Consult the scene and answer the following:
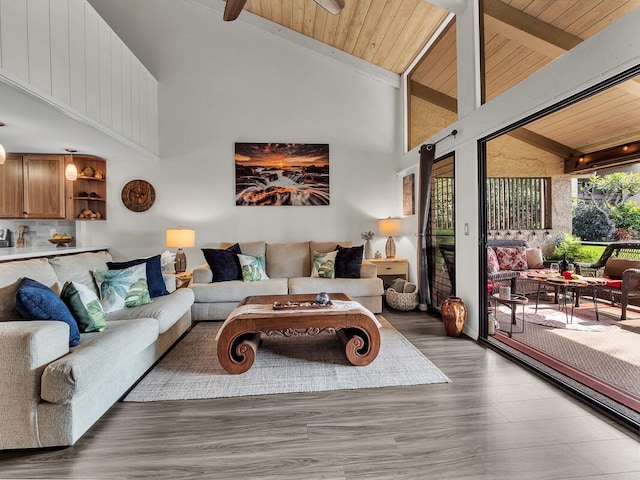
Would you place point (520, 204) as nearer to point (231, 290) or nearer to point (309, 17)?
point (309, 17)

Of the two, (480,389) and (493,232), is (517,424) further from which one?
(493,232)

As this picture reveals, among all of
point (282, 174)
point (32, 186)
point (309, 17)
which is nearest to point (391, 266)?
point (282, 174)

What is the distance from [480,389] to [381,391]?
709 mm

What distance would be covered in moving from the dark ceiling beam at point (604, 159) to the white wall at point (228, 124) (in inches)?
137

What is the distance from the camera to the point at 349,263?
4.72 m

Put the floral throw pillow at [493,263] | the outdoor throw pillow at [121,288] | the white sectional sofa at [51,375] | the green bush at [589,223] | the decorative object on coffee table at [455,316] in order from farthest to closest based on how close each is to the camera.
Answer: the green bush at [589,223] < the floral throw pillow at [493,263] < the decorative object on coffee table at [455,316] < the outdoor throw pillow at [121,288] < the white sectional sofa at [51,375]

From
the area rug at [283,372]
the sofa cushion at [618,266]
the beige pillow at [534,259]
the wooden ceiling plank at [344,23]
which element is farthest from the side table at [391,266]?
the wooden ceiling plank at [344,23]

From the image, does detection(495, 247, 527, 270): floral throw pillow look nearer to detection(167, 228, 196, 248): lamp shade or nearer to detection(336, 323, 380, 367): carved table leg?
detection(336, 323, 380, 367): carved table leg

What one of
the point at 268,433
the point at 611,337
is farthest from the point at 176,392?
the point at 611,337

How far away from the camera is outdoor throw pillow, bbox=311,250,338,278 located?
15.4 ft

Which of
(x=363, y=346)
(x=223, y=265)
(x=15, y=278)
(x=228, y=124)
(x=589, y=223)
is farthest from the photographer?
(x=589, y=223)

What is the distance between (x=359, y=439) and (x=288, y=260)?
11.0ft

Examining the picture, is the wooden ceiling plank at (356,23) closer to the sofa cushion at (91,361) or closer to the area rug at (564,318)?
the area rug at (564,318)

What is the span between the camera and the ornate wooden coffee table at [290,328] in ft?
8.82
